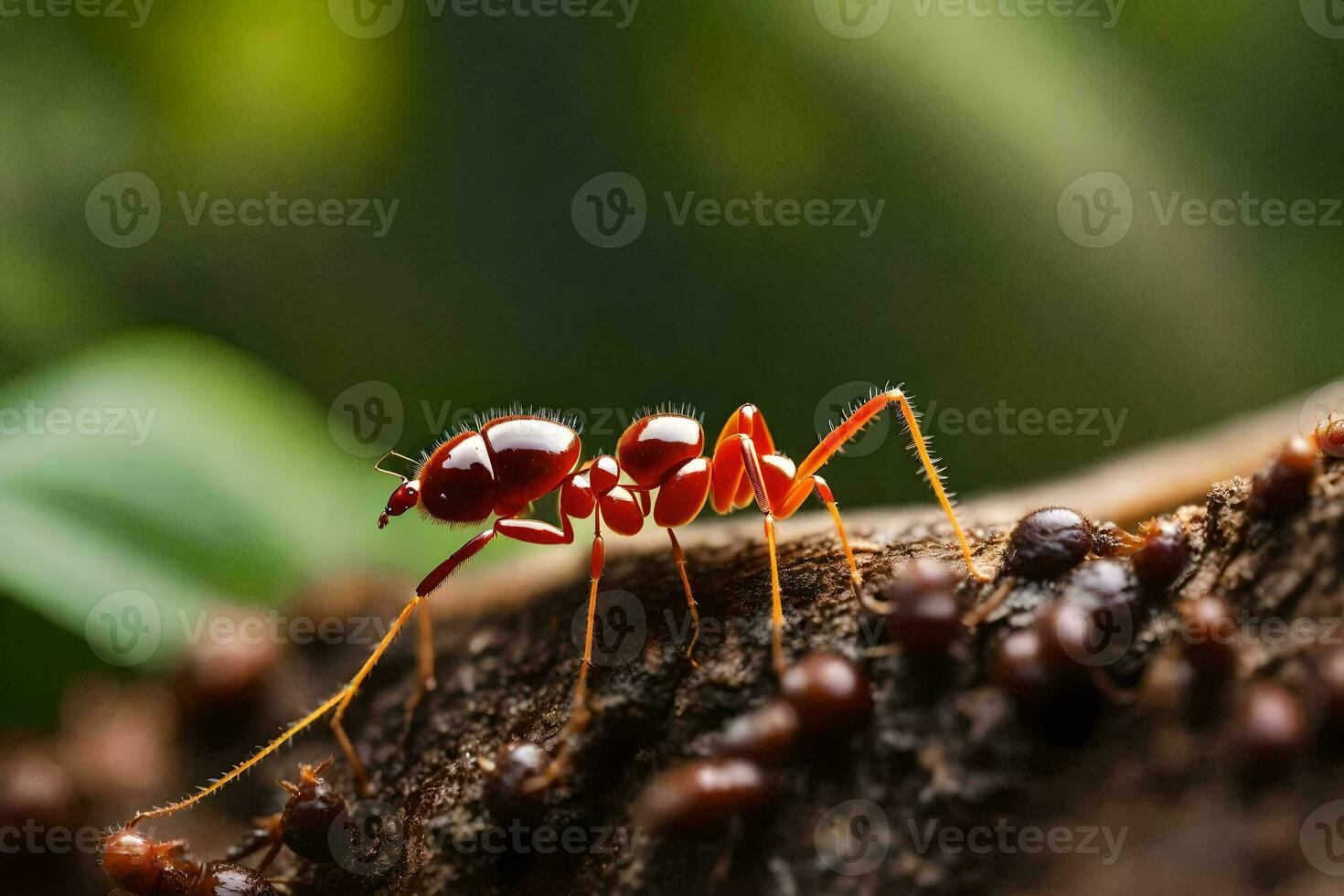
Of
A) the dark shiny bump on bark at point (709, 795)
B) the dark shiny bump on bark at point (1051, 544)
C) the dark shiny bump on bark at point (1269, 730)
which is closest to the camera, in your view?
the dark shiny bump on bark at point (1269, 730)

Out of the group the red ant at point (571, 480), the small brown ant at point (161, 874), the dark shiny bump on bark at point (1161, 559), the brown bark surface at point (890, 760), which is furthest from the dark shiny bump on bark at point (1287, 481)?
the small brown ant at point (161, 874)

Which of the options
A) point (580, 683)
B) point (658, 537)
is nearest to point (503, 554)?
point (658, 537)

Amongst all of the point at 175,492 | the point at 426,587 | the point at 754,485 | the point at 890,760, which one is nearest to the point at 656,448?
the point at 754,485

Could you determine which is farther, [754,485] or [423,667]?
[423,667]

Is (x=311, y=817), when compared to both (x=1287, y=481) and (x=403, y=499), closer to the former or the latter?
(x=403, y=499)

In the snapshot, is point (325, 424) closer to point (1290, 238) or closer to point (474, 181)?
point (474, 181)

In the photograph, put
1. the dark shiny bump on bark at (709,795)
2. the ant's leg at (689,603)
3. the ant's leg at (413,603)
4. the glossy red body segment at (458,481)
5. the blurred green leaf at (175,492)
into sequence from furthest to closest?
1. the blurred green leaf at (175,492)
2. the glossy red body segment at (458,481)
3. the ant's leg at (413,603)
4. the ant's leg at (689,603)
5. the dark shiny bump on bark at (709,795)

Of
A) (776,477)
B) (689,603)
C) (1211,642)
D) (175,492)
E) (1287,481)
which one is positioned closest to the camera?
(1211,642)

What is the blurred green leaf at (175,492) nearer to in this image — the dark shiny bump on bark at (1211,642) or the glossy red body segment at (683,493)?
the glossy red body segment at (683,493)
